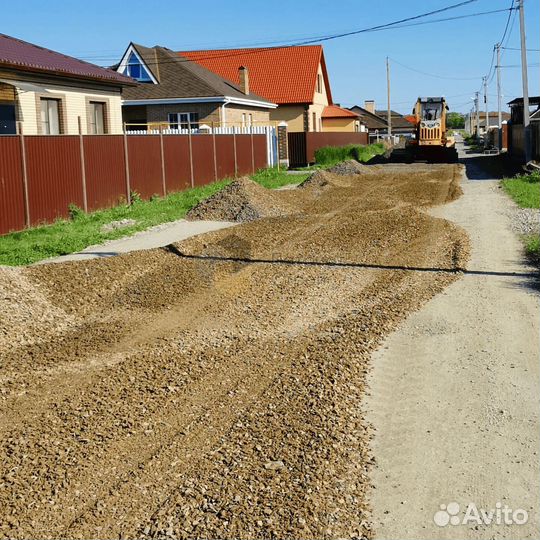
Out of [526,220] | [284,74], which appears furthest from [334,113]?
[526,220]

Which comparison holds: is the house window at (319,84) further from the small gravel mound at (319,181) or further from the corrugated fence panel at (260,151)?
the small gravel mound at (319,181)

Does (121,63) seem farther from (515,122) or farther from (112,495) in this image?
(112,495)

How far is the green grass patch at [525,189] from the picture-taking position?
21.1 meters

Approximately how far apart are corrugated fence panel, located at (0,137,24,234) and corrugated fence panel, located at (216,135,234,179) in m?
14.8

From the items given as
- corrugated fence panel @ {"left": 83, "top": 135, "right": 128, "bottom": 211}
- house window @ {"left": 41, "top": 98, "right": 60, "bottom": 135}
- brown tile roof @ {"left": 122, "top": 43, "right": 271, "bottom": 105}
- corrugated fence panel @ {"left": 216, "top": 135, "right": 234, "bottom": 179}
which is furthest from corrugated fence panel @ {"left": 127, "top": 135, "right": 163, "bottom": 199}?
brown tile roof @ {"left": 122, "top": 43, "right": 271, "bottom": 105}

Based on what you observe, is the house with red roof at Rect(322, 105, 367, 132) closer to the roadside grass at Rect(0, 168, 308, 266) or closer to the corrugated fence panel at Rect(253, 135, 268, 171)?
the corrugated fence panel at Rect(253, 135, 268, 171)

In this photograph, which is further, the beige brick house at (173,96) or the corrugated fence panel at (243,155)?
the beige brick house at (173,96)

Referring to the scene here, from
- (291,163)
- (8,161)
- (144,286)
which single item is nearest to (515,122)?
(291,163)

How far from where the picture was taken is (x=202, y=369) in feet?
23.8

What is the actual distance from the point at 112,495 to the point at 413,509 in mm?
1797

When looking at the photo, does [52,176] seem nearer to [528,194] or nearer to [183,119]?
[528,194]

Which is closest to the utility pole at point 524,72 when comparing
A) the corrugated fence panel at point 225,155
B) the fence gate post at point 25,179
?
the corrugated fence panel at point 225,155

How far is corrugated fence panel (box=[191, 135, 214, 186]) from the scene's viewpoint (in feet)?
90.4

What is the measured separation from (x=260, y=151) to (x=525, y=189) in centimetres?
1570
